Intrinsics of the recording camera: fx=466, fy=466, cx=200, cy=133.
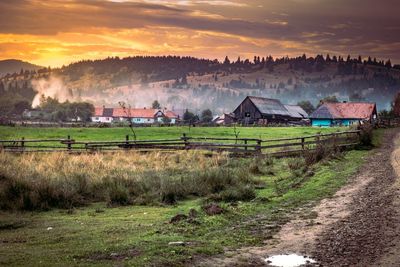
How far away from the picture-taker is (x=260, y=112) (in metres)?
97.1

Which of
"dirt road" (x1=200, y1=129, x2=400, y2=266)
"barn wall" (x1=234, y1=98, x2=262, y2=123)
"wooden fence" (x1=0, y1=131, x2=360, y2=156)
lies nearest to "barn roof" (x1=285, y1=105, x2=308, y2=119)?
"barn wall" (x1=234, y1=98, x2=262, y2=123)

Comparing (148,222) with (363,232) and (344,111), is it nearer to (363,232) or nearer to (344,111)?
(363,232)

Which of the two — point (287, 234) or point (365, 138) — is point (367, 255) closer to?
point (287, 234)

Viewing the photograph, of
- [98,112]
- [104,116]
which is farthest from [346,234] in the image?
[98,112]

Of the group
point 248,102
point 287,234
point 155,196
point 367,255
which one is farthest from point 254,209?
point 248,102

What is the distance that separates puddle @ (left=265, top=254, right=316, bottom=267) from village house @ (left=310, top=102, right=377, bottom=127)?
91.8 meters

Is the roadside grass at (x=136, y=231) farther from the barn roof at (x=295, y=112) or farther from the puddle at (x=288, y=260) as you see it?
the barn roof at (x=295, y=112)

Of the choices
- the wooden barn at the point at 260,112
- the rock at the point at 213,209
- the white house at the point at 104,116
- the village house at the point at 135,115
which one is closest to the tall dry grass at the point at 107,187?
the rock at the point at 213,209

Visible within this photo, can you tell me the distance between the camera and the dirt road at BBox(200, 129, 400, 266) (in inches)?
334

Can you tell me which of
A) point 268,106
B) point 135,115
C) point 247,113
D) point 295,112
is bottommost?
point 135,115

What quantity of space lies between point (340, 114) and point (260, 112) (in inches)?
678

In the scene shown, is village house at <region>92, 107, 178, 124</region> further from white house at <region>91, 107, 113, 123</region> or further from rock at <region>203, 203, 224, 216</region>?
rock at <region>203, 203, 224, 216</region>

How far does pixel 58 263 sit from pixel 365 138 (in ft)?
86.9

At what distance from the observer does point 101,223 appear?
40.1ft
